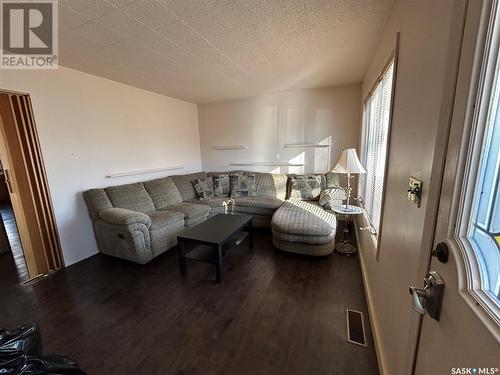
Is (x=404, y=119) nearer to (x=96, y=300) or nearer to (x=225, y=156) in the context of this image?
(x=96, y=300)

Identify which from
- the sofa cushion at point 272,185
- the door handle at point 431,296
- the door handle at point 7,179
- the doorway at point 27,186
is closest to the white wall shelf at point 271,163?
the sofa cushion at point 272,185

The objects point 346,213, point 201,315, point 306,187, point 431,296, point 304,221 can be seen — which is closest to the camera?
point 431,296

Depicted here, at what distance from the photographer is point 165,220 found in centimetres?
270

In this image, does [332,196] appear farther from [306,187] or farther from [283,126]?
[283,126]

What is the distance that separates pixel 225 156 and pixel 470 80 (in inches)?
164

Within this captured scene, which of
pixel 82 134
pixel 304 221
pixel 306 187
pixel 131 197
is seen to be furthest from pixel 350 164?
pixel 82 134

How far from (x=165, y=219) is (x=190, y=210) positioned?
0.46 metres

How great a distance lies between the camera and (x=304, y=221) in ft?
8.43

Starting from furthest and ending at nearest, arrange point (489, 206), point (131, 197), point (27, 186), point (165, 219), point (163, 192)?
point (163, 192) → point (131, 197) → point (165, 219) → point (27, 186) → point (489, 206)

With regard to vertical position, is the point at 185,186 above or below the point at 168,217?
above

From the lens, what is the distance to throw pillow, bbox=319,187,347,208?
126 inches

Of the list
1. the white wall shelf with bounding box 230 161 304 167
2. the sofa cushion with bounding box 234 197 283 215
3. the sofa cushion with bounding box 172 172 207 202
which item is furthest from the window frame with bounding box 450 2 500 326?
the sofa cushion with bounding box 172 172 207 202

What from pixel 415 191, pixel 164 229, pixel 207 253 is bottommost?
pixel 207 253

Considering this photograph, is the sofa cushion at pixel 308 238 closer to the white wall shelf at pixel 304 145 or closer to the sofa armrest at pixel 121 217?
the sofa armrest at pixel 121 217
